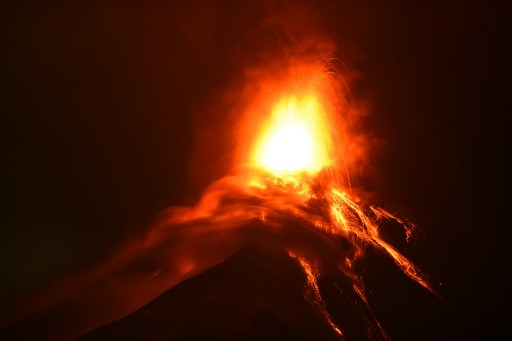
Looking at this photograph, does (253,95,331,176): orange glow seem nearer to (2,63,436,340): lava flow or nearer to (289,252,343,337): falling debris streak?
(2,63,436,340): lava flow

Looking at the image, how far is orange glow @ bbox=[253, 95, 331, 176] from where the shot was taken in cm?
2161

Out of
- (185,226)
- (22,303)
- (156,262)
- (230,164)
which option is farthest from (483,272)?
(22,303)

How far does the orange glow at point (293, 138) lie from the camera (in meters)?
21.6

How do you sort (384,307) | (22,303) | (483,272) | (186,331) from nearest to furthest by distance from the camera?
(186,331) → (384,307) → (22,303) → (483,272)

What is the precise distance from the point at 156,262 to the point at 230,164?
7909mm

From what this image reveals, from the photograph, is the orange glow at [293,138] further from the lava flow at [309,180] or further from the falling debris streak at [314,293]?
the falling debris streak at [314,293]

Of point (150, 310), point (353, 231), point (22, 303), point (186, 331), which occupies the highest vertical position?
point (22, 303)

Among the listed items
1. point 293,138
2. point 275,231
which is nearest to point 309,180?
point 293,138

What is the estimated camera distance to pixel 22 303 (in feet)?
49.4

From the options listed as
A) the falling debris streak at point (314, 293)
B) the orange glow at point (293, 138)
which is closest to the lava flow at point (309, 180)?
the orange glow at point (293, 138)

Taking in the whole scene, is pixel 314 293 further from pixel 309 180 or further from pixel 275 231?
pixel 309 180

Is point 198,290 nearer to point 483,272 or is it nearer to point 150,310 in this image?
point 150,310

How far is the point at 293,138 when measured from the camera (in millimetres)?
22000

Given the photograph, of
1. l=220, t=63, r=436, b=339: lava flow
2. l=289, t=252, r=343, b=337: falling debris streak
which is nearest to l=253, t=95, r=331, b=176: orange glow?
l=220, t=63, r=436, b=339: lava flow
